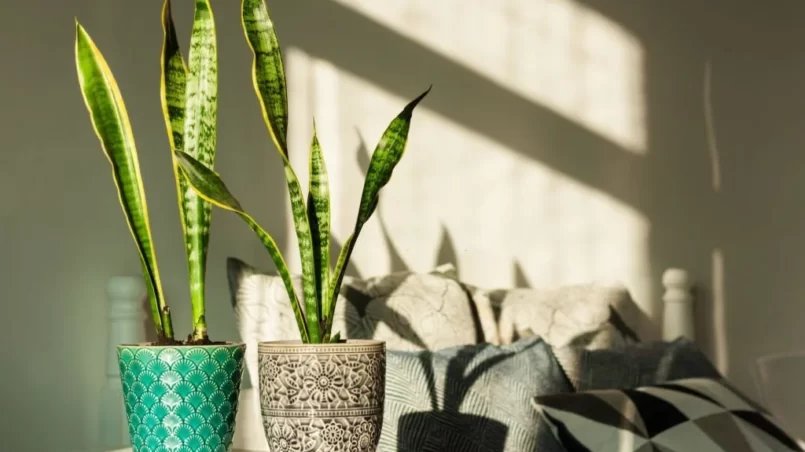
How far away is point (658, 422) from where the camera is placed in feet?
5.43

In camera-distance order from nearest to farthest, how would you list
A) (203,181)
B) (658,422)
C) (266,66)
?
(203,181) < (266,66) < (658,422)

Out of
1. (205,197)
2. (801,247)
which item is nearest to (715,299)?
(801,247)

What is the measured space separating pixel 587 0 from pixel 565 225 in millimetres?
686

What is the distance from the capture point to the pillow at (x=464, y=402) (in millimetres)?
1614

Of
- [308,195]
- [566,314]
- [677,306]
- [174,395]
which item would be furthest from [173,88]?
[677,306]

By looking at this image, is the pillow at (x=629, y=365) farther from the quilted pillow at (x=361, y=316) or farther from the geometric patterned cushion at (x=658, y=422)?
the quilted pillow at (x=361, y=316)

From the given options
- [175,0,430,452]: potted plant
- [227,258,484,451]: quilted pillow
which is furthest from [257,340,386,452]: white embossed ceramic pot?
[227,258,484,451]: quilted pillow

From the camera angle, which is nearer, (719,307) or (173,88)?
(173,88)

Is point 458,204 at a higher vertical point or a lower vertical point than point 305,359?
higher

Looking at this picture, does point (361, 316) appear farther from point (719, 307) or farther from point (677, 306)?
point (719, 307)

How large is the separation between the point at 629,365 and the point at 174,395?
1.05 metres

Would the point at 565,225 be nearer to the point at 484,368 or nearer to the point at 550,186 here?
the point at 550,186

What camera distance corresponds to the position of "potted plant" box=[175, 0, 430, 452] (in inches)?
48.0

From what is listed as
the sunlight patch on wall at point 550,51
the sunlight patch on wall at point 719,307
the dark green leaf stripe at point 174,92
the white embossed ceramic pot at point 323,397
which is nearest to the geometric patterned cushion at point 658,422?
the white embossed ceramic pot at point 323,397
